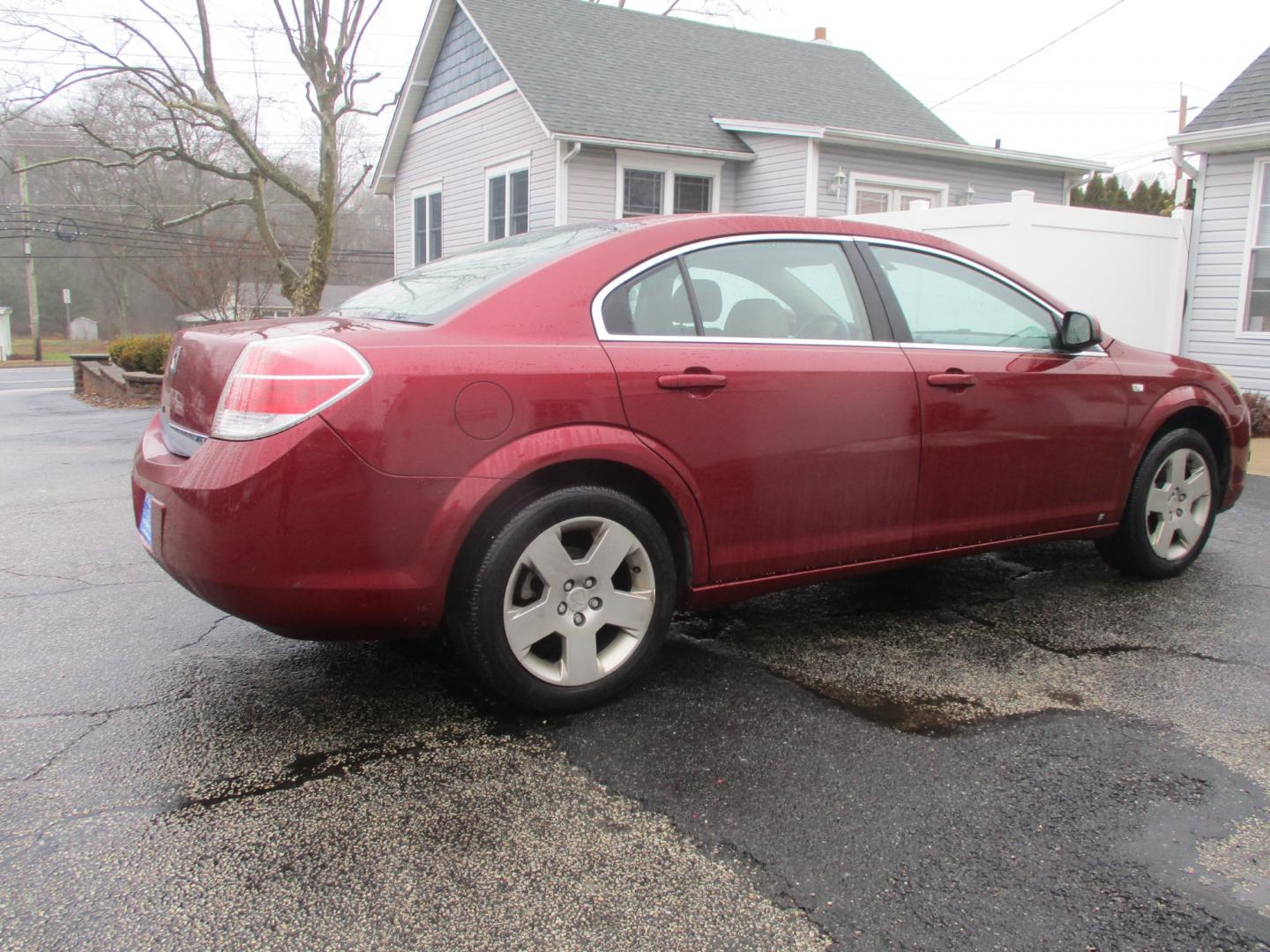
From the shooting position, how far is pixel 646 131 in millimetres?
15117

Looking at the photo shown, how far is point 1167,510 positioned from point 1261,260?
8.46 meters

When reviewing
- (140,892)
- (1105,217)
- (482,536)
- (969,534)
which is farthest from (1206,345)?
(140,892)

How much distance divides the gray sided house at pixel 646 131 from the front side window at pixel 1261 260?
5.59m

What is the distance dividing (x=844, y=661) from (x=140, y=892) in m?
2.39

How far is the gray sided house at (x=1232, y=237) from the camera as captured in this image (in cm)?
1112

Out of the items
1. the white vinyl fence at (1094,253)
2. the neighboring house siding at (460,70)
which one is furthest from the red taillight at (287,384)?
Answer: the neighboring house siding at (460,70)

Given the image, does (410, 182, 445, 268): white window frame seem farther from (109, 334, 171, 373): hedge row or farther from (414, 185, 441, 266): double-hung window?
(109, 334, 171, 373): hedge row

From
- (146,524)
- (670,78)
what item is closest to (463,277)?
(146,524)

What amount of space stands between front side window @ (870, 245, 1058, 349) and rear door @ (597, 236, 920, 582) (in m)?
0.25

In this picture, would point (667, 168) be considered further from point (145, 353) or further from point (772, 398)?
point (772, 398)

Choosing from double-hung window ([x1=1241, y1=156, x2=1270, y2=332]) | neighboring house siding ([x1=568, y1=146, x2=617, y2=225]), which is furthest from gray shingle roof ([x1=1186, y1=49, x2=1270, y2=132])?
neighboring house siding ([x1=568, y1=146, x2=617, y2=225])

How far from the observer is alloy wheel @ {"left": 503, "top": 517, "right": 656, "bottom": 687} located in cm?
297

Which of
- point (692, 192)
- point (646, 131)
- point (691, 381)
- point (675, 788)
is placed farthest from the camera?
point (692, 192)

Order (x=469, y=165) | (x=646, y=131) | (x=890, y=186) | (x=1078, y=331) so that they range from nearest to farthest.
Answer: (x=1078, y=331)
(x=646, y=131)
(x=890, y=186)
(x=469, y=165)
